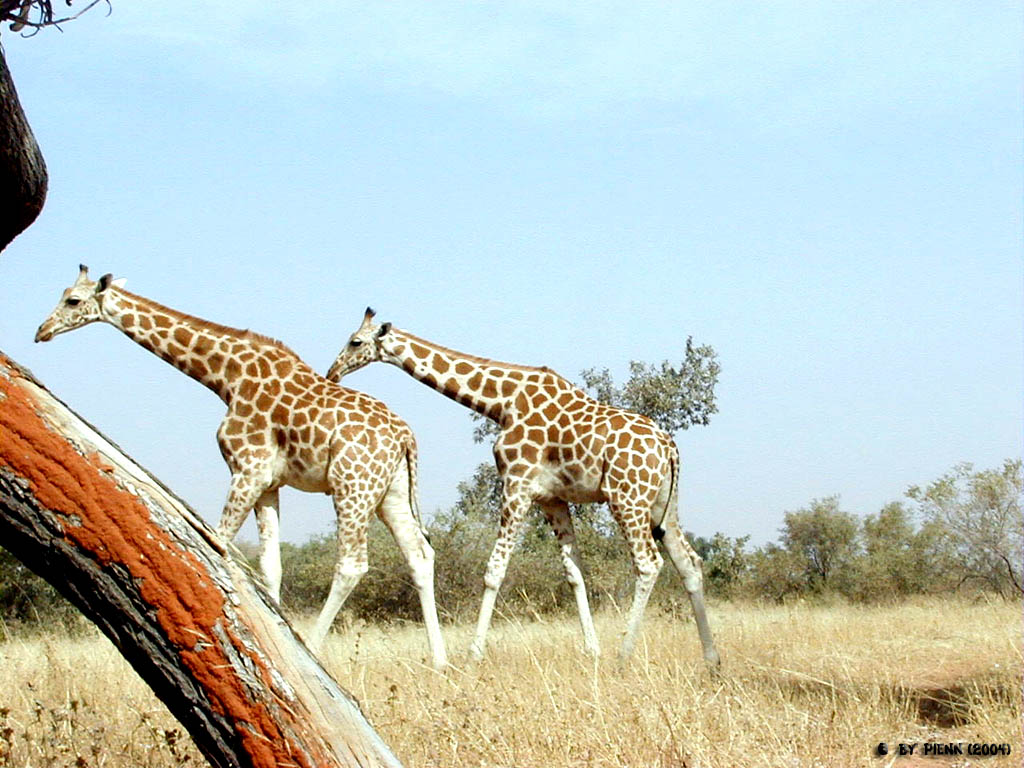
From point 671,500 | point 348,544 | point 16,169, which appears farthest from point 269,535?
point 16,169

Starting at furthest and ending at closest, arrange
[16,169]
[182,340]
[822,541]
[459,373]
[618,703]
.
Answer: [822,541] < [459,373] < [182,340] < [618,703] < [16,169]

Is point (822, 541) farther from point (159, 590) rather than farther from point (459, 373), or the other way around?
point (159, 590)

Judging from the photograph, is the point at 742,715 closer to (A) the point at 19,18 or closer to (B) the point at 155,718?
(B) the point at 155,718


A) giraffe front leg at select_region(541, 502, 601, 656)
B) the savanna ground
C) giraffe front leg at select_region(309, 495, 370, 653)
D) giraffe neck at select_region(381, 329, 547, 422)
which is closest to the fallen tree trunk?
the savanna ground

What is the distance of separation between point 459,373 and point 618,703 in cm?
409

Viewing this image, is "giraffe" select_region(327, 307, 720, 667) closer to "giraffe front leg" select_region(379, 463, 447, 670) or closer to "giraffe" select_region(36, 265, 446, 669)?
"giraffe front leg" select_region(379, 463, 447, 670)

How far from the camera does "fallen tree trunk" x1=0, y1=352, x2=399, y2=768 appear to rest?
10.8 feet

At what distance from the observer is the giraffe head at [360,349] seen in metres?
9.64

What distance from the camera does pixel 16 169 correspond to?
5.16 m

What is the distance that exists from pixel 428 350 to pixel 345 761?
674 cm

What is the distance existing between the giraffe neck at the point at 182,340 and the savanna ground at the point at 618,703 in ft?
7.37

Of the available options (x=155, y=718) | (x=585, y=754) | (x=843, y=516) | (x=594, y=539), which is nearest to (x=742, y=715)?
(x=585, y=754)

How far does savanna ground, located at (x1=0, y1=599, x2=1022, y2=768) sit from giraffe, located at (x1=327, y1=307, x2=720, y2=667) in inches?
22.6

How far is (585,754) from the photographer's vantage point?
5.50 meters
